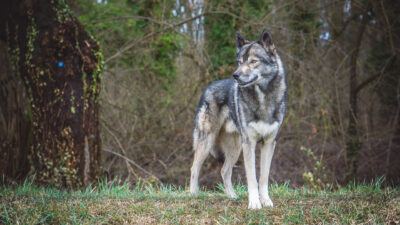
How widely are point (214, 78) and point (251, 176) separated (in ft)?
14.2

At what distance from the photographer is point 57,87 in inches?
214

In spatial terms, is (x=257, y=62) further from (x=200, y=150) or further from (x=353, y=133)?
(x=353, y=133)

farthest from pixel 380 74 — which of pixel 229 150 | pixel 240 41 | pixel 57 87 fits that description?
pixel 57 87

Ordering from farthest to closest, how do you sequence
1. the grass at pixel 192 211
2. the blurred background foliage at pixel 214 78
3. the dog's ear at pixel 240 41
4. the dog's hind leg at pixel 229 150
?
the blurred background foliage at pixel 214 78 < the dog's hind leg at pixel 229 150 < the dog's ear at pixel 240 41 < the grass at pixel 192 211

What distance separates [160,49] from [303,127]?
479 centimetres

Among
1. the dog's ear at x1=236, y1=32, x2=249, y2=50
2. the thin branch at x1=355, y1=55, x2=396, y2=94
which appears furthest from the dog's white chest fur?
the thin branch at x1=355, y1=55, x2=396, y2=94

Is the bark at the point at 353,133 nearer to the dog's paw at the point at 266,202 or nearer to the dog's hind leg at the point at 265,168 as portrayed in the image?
the dog's hind leg at the point at 265,168

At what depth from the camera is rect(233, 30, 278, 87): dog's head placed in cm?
393

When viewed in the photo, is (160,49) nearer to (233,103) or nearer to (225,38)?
(225,38)

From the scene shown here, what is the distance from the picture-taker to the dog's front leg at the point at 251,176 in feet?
12.3

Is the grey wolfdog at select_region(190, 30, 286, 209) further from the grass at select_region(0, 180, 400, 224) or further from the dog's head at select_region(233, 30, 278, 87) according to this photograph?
the grass at select_region(0, 180, 400, 224)

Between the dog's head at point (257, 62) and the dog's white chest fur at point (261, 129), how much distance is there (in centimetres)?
49

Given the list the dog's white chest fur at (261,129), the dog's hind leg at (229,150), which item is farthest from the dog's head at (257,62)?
the dog's hind leg at (229,150)

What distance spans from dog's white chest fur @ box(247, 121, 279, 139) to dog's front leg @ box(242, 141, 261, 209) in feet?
0.36
